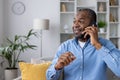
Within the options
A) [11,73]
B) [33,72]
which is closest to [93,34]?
[33,72]

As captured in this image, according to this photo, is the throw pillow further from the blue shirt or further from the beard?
the beard

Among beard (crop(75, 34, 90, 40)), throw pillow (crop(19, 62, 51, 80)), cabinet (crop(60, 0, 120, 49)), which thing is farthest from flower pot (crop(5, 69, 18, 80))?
beard (crop(75, 34, 90, 40))

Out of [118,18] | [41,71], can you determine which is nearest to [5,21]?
[118,18]

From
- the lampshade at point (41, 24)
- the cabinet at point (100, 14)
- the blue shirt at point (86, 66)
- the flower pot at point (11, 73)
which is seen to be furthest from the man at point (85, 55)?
the cabinet at point (100, 14)

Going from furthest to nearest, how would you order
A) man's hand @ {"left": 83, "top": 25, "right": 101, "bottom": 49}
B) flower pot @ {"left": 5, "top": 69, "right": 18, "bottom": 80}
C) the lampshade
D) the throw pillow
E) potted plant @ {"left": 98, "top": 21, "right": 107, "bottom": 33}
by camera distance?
1. potted plant @ {"left": 98, "top": 21, "right": 107, "bottom": 33}
2. the lampshade
3. flower pot @ {"left": 5, "top": 69, "right": 18, "bottom": 80}
4. the throw pillow
5. man's hand @ {"left": 83, "top": 25, "right": 101, "bottom": 49}

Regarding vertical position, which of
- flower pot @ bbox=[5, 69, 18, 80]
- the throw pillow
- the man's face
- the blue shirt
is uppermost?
the man's face

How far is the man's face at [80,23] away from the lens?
1788 mm

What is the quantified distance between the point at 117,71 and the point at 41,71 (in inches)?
38.2

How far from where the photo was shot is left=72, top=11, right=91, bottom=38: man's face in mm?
1788

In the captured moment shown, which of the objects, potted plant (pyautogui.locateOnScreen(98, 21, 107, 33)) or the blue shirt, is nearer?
the blue shirt

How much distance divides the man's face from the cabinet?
3301 mm

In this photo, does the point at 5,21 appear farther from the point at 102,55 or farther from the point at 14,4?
the point at 102,55

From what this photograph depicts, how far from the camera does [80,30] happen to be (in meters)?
1.79

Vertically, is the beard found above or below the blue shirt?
above
